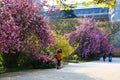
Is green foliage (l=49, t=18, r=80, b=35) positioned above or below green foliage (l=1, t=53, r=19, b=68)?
above

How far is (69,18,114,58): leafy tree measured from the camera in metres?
39.1

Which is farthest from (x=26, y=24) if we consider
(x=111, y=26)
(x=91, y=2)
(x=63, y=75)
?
(x=111, y=26)

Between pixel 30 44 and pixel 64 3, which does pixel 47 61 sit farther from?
pixel 64 3

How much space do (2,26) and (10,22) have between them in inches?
28.5

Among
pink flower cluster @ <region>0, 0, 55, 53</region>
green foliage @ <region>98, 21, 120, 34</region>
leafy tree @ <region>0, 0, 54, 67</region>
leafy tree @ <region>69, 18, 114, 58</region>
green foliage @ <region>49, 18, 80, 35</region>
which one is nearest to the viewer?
pink flower cluster @ <region>0, 0, 55, 53</region>

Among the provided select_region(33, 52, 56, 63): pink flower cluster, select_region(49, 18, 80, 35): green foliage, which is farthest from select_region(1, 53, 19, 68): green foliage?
select_region(49, 18, 80, 35): green foliage

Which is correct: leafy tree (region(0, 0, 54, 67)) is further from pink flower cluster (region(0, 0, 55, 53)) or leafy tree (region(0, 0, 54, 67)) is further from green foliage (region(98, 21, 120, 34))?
green foliage (region(98, 21, 120, 34))

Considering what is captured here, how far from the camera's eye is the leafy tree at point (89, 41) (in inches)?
1540

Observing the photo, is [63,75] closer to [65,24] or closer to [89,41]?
[89,41]

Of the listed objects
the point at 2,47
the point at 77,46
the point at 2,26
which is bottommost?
the point at 77,46

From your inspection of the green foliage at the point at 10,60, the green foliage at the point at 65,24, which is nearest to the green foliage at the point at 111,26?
the green foliage at the point at 65,24

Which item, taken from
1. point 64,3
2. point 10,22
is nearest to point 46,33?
point 10,22

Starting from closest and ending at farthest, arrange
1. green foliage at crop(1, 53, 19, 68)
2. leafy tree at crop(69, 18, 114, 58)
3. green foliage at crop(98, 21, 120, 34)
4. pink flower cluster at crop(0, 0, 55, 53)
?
pink flower cluster at crop(0, 0, 55, 53), green foliage at crop(1, 53, 19, 68), leafy tree at crop(69, 18, 114, 58), green foliage at crop(98, 21, 120, 34)

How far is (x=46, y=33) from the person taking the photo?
20.2 metres
